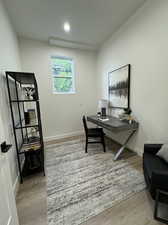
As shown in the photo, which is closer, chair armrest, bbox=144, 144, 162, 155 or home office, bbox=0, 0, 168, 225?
home office, bbox=0, 0, 168, 225

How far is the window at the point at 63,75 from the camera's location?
11.5ft

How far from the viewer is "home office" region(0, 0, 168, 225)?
131cm

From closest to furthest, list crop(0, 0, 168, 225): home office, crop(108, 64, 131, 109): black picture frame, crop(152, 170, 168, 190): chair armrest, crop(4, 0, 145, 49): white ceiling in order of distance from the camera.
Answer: crop(152, 170, 168, 190): chair armrest < crop(0, 0, 168, 225): home office < crop(4, 0, 145, 49): white ceiling < crop(108, 64, 131, 109): black picture frame

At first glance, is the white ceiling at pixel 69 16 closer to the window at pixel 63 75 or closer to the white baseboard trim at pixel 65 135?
the window at pixel 63 75

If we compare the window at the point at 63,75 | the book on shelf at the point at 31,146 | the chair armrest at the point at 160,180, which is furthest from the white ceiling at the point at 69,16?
the chair armrest at the point at 160,180

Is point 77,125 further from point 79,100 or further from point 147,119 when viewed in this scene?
point 147,119

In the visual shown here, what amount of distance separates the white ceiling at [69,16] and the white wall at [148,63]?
1.05ft

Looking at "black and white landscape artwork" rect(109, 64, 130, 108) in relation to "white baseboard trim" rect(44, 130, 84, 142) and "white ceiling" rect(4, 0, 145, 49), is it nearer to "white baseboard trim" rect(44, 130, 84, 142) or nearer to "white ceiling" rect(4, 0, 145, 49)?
"white ceiling" rect(4, 0, 145, 49)

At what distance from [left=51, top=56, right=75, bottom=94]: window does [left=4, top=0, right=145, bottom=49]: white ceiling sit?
0.71 metres

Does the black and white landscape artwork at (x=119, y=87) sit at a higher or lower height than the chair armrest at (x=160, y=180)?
higher

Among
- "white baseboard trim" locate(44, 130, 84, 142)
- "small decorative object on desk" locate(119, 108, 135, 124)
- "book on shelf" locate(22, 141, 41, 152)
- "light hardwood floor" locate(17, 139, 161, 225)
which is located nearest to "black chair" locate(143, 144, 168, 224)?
"light hardwood floor" locate(17, 139, 161, 225)

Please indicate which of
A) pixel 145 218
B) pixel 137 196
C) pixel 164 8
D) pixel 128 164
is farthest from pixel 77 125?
pixel 164 8

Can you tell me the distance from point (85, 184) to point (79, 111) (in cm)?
250

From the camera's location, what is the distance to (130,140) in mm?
2705
